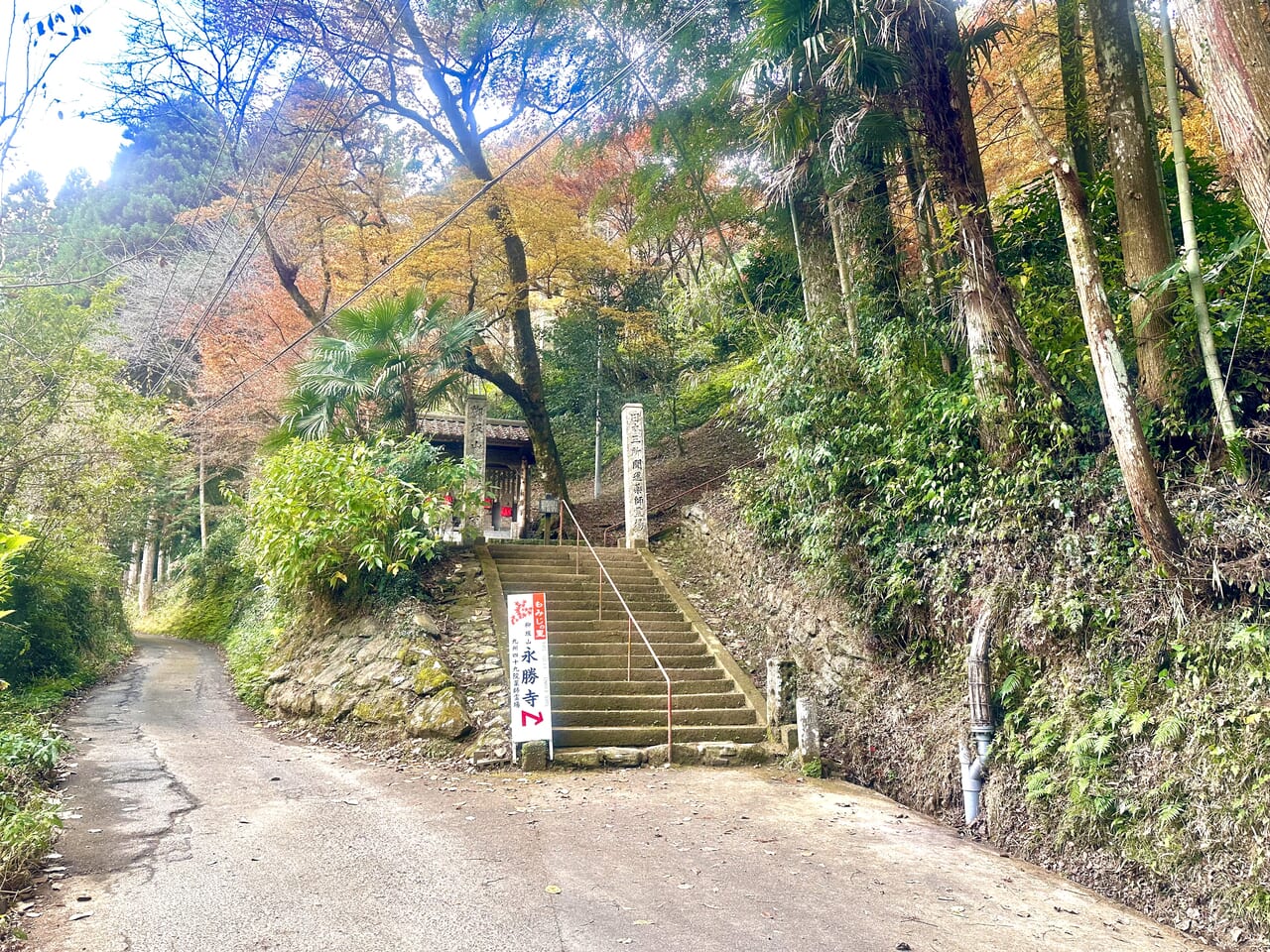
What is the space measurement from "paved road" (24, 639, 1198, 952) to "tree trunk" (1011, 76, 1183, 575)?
90.5 inches

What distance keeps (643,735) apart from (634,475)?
5617mm

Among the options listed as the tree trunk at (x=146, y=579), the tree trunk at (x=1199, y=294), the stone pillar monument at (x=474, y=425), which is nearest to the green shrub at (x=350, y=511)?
the stone pillar monument at (x=474, y=425)

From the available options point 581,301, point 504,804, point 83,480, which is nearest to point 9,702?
point 83,480

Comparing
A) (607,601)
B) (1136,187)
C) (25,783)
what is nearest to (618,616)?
(607,601)

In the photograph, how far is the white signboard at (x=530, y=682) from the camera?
725 centimetres

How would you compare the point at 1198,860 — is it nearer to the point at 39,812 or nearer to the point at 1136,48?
the point at 1136,48

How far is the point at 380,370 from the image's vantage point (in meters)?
11.2

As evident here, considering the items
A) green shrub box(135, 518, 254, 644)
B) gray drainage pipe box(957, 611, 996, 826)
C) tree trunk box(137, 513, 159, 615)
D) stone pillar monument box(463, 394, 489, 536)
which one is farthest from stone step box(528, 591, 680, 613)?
tree trunk box(137, 513, 159, 615)

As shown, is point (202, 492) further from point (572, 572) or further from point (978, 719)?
point (978, 719)

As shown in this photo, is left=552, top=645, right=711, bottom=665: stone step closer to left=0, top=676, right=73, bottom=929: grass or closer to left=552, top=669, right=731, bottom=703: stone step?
left=552, top=669, right=731, bottom=703: stone step

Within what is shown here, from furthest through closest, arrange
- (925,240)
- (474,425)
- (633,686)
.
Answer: (474,425) → (633,686) → (925,240)

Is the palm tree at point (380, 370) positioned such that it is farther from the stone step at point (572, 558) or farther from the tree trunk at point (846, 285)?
the tree trunk at point (846, 285)

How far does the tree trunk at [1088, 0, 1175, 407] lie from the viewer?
5516mm

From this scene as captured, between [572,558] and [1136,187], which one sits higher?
[1136,187]
